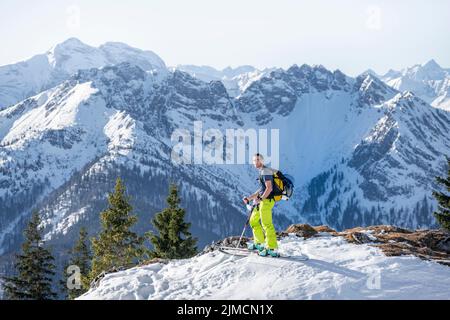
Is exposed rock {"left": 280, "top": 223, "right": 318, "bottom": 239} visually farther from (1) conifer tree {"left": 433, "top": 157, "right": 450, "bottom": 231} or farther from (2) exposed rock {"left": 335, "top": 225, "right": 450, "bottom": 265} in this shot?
(1) conifer tree {"left": 433, "top": 157, "right": 450, "bottom": 231}

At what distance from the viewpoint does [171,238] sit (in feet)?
137

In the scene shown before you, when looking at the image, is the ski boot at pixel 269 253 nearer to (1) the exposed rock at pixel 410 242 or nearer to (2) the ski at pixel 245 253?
(2) the ski at pixel 245 253

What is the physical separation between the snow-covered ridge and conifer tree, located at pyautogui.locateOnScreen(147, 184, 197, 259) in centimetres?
2044

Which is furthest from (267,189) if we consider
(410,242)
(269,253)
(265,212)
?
(410,242)

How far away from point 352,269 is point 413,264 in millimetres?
2134

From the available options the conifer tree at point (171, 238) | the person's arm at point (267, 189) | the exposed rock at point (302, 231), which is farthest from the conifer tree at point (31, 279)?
the person's arm at point (267, 189)

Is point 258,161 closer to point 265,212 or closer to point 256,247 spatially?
point 265,212

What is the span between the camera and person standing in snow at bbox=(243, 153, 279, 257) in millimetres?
20109

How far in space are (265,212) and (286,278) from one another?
326cm
